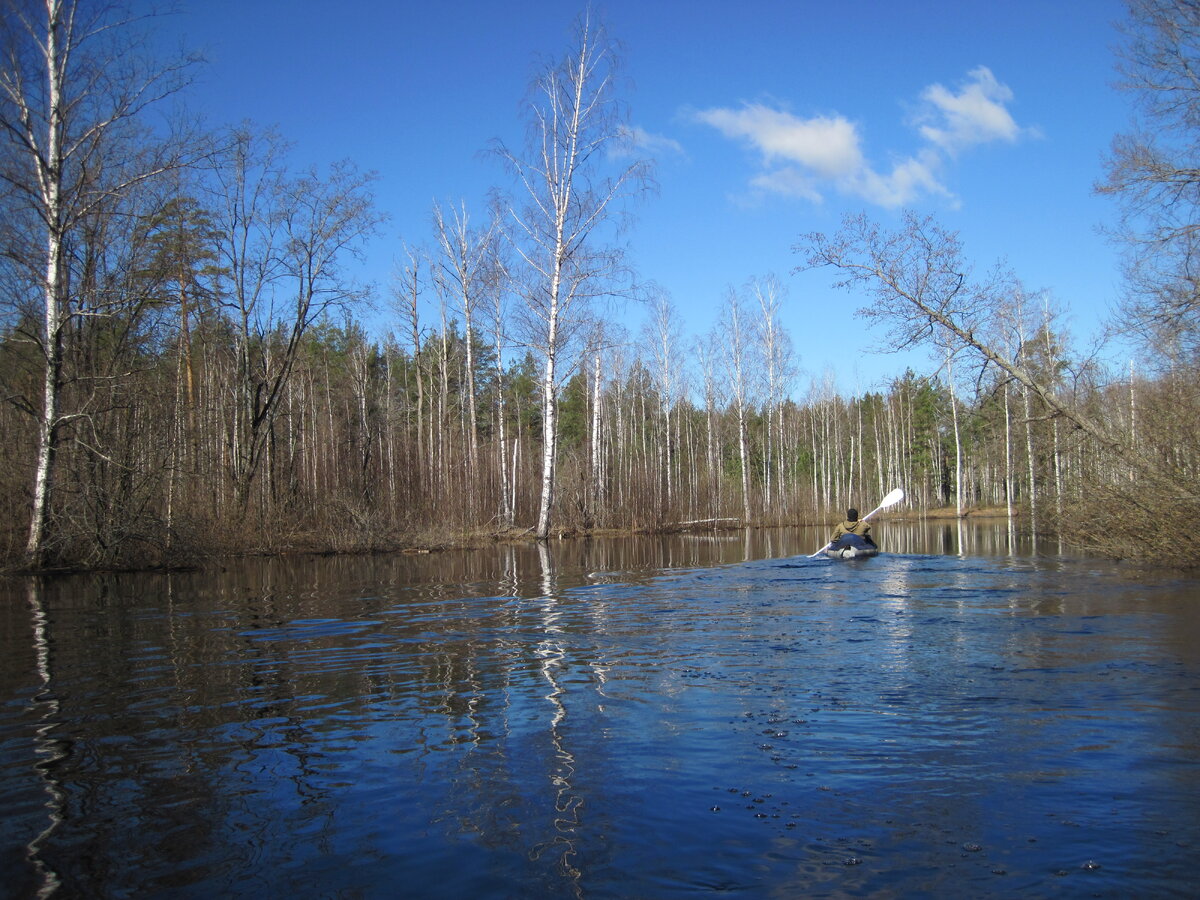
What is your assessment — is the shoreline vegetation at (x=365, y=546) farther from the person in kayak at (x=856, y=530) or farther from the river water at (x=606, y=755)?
the person in kayak at (x=856, y=530)

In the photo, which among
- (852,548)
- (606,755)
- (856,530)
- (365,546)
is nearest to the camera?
(606,755)

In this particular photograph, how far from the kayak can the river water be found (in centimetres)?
741

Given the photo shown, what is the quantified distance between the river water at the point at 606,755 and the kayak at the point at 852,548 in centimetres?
741

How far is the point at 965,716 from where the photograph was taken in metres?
5.34

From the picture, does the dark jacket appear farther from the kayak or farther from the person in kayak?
the kayak

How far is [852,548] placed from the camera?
57.8 feet

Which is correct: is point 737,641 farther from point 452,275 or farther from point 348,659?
point 452,275

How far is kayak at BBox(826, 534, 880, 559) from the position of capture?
17562 millimetres

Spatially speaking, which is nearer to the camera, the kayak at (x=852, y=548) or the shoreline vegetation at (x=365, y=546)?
the shoreline vegetation at (x=365, y=546)

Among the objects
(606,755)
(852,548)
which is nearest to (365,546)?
(852,548)

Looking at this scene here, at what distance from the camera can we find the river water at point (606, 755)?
11.0 ft

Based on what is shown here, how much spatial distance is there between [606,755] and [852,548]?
13930mm

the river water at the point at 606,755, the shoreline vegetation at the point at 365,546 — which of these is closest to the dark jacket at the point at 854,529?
the river water at the point at 606,755

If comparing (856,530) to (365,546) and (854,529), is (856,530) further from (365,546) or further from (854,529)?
(365,546)
